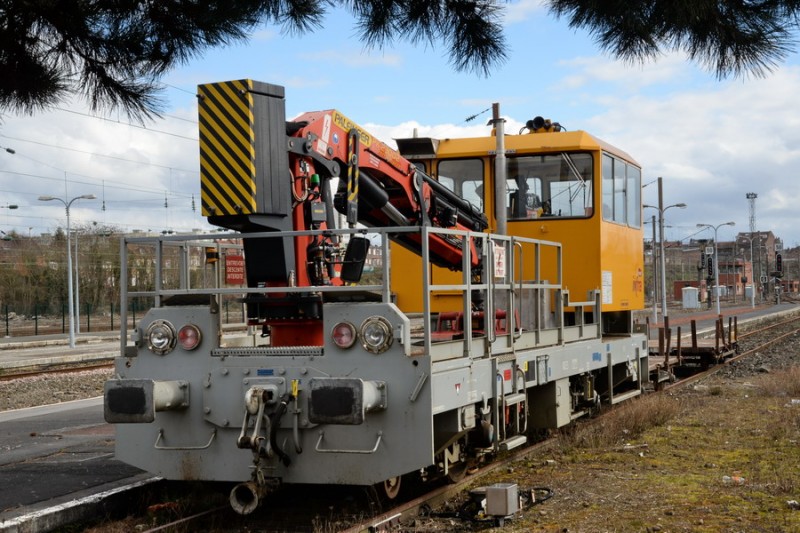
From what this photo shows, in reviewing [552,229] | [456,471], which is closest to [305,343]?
[456,471]

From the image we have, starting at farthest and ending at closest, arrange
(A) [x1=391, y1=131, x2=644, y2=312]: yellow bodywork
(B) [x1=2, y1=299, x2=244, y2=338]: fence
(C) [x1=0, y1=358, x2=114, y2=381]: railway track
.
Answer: (B) [x1=2, y1=299, x2=244, y2=338]: fence < (C) [x1=0, y1=358, x2=114, y2=381]: railway track < (A) [x1=391, y1=131, x2=644, y2=312]: yellow bodywork

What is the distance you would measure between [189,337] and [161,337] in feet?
0.74

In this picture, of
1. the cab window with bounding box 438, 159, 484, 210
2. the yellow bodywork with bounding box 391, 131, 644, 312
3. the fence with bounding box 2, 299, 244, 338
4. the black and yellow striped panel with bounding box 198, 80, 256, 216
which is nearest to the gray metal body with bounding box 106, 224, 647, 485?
the black and yellow striped panel with bounding box 198, 80, 256, 216

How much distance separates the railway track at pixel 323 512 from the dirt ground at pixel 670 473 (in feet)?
0.52

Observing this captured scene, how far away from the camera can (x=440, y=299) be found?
33.3 feet

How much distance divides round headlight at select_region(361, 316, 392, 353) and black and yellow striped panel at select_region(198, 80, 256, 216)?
1.14m

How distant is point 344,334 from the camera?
6.45 m

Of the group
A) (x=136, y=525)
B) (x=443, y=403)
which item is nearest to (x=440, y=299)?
(x=443, y=403)

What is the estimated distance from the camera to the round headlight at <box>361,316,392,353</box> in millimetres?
6328

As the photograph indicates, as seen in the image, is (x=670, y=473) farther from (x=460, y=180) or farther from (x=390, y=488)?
(x=460, y=180)

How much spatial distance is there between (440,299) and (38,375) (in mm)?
11877

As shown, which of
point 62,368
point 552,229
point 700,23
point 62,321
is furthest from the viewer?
point 62,321

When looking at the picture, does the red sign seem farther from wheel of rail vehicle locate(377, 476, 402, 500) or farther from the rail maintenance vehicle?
wheel of rail vehicle locate(377, 476, 402, 500)

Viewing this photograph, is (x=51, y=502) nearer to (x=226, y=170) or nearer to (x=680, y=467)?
(x=226, y=170)
